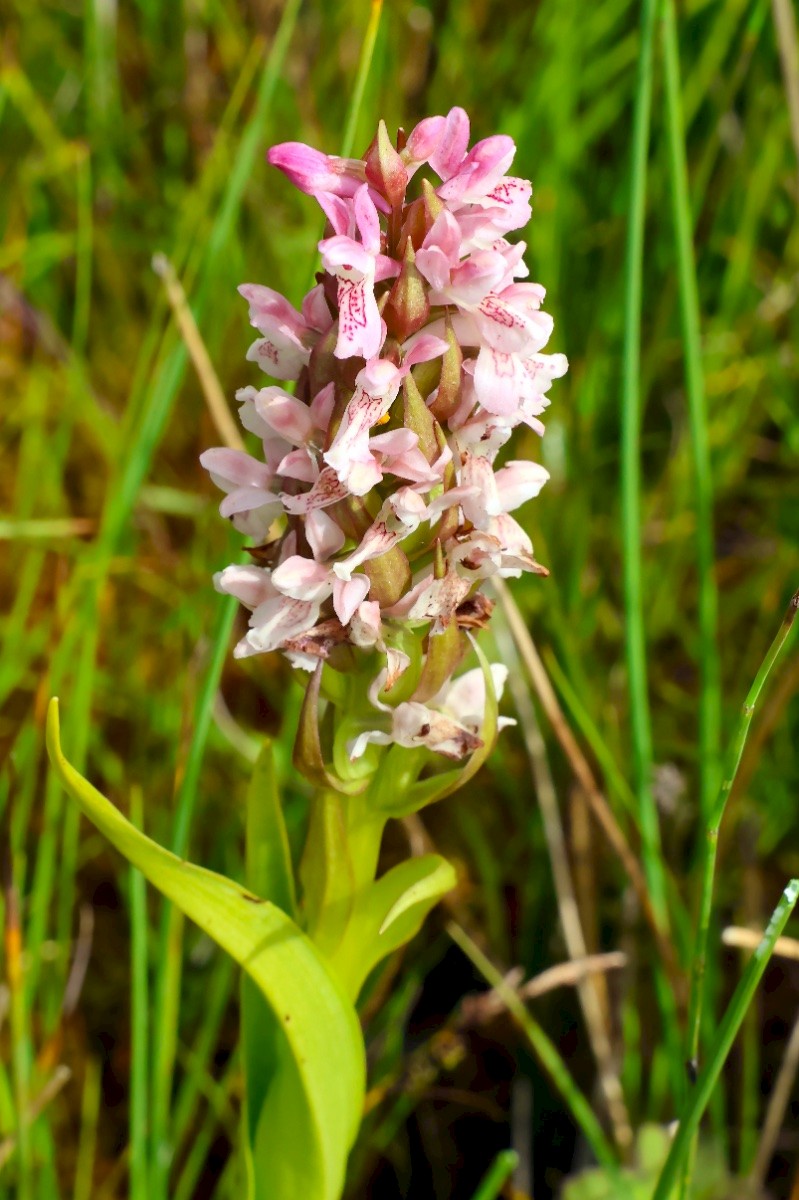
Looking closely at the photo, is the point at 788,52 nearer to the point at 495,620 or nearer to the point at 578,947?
the point at 495,620

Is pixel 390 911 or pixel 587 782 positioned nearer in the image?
pixel 390 911

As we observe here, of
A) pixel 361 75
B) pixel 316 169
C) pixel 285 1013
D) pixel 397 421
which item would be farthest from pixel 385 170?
pixel 285 1013

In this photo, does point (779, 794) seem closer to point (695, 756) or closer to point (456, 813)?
point (695, 756)

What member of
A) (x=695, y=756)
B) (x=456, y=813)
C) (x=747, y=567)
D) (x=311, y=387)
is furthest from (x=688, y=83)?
(x=311, y=387)

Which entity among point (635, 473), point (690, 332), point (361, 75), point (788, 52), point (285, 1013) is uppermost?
point (788, 52)

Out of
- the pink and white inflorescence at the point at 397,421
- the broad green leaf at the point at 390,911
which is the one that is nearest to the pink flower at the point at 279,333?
the pink and white inflorescence at the point at 397,421

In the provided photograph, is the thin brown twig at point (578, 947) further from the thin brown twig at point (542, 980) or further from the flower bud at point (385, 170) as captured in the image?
the flower bud at point (385, 170)
